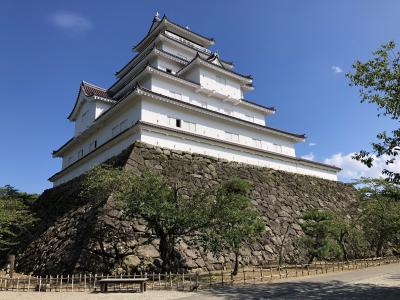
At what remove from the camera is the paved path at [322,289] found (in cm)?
1059

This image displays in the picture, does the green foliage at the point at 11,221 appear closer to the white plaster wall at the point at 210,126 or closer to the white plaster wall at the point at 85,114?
the white plaster wall at the point at 85,114

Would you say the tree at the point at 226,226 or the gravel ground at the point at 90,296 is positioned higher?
the tree at the point at 226,226

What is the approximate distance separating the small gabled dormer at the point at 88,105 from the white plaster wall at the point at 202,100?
4615 millimetres

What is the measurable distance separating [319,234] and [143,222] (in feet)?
28.7

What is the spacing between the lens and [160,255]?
1416 cm

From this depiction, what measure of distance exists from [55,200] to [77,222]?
335 inches

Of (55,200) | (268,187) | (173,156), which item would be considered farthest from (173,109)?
(55,200)

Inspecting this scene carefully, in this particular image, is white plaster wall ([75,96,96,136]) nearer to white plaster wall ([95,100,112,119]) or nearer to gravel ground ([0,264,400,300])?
white plaster wall ([95,100,112,119])


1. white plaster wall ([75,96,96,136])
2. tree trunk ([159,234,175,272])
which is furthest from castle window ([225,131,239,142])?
tree trunk ([159,234,175,272])

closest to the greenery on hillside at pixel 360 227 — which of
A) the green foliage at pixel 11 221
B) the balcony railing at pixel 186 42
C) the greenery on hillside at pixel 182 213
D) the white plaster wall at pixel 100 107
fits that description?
the greenery on hillside at pixel 182 213

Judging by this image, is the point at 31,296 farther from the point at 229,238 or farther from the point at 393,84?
the point at 393,84

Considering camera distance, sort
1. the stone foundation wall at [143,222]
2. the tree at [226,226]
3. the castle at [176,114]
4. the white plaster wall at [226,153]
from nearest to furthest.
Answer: the tree at [226,226]
the stone foundation wall at [143,222]
the white plaster wall at [226,153]
the castle at [176,114]

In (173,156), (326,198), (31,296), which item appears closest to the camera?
(31,296)

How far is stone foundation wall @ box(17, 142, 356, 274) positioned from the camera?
14.0 metres
